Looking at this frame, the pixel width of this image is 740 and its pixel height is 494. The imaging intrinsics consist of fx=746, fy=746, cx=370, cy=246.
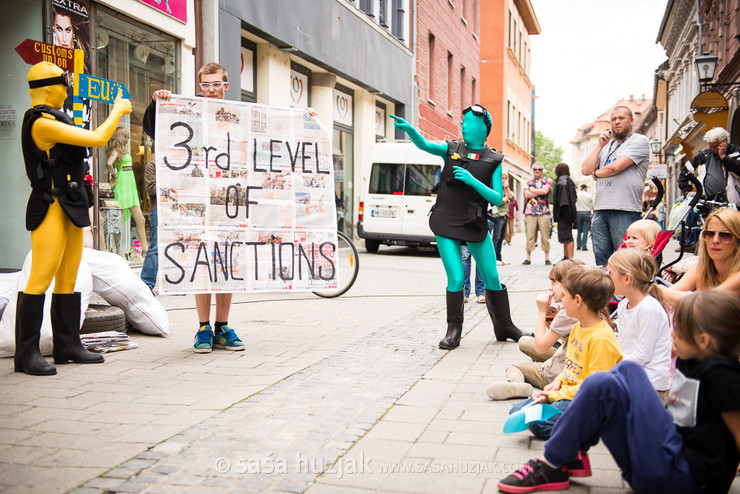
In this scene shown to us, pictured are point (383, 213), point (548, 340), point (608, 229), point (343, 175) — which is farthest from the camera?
point (343, 175)

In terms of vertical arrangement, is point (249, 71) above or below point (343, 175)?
above

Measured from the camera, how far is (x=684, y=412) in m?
2.53

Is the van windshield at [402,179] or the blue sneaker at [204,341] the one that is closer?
the blue sneaker at [204,341]

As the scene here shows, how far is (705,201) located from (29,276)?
581 cm

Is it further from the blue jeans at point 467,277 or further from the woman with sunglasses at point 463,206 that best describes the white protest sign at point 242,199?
the blue jeans at point 467,277

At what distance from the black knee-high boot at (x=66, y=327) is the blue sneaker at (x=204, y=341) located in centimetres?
76

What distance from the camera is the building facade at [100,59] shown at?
28.4ft

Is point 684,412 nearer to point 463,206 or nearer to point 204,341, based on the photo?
point 463,206

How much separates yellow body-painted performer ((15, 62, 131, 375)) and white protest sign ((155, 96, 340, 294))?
668 mm

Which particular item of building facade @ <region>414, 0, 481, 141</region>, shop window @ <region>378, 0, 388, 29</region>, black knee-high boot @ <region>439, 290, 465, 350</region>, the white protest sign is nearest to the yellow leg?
the white protest sign

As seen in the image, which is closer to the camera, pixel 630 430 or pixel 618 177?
pixel 630 430

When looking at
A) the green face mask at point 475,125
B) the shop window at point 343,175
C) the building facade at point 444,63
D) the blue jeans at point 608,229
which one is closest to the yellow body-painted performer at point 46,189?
the green face mask at point 475,125

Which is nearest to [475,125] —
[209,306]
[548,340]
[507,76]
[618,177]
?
[618,177]

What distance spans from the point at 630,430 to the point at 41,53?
8.03m
